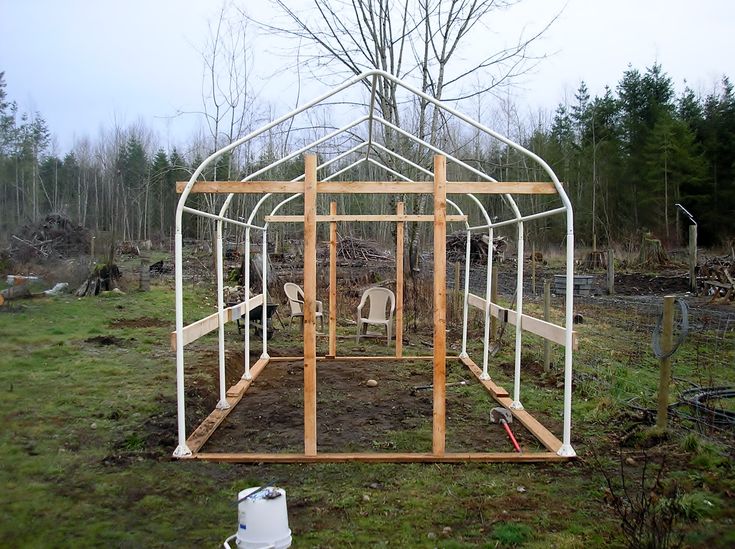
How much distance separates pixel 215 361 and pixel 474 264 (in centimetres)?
1884

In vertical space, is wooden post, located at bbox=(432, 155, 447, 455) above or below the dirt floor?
above

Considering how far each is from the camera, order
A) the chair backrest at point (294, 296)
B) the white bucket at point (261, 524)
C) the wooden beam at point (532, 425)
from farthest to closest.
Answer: the chair backrest at point (294, 296)
the wooden beam at point (532, 425)
the white bucket at point (261, 524)

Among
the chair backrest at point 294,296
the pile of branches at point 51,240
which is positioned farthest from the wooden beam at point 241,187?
the pile of branches at point 51,240

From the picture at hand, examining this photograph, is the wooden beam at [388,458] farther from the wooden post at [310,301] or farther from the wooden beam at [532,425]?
the wooden beam at [532,425]

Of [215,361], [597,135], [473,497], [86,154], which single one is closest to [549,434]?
[473,497]

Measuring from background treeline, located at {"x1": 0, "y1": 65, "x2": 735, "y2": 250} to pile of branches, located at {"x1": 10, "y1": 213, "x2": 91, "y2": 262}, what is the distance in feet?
4.98

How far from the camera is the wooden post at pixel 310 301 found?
4.23 m

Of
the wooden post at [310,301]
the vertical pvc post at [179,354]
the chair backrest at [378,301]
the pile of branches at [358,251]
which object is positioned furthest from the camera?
the pile of branches at [358,251]

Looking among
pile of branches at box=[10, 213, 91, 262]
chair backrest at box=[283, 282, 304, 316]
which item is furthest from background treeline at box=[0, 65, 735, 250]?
chair backrest at box=[283, 282, 304, 316]

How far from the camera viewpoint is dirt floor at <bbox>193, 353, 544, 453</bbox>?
4621 mm

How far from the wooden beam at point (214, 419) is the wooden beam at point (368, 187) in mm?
1870

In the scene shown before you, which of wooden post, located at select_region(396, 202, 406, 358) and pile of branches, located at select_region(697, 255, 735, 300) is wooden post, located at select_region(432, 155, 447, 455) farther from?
pile of branches, located at select_region(697, 255, 735, 300)

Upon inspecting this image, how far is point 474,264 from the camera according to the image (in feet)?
82.7

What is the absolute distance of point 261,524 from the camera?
2.59 metres
